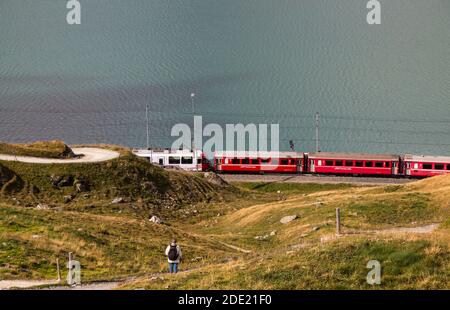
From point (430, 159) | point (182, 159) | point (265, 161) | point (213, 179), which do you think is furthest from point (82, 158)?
point (430, 159)

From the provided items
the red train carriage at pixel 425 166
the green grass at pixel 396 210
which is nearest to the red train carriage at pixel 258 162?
the red train carriage at pixel 425 166

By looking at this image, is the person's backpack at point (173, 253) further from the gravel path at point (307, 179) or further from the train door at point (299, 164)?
the train door at point (299, 164)

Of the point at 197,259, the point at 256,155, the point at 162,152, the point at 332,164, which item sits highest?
the point at 162,152

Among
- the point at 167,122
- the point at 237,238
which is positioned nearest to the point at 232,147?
the point at 167,122

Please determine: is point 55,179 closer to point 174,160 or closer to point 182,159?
point 174,160
